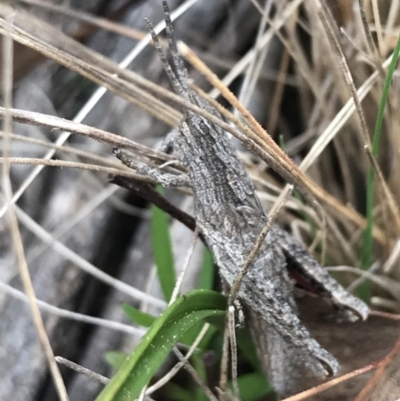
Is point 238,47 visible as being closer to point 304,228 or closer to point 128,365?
point 304,228

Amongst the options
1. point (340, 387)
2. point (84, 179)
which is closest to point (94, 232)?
point (84, 179)

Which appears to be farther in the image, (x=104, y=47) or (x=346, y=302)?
(x=104, y=47)

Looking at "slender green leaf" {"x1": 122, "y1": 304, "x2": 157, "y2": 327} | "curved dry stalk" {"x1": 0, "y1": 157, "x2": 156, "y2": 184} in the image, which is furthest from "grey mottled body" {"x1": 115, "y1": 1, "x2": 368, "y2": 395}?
"slender green leaf" {"x1": 122, "y1": 304, "x2": 157, "y2": 327}

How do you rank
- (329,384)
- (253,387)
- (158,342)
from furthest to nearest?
(253,387) → (329,384) → (158,342)

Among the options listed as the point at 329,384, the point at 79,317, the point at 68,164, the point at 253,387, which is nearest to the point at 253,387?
the point at 253,387

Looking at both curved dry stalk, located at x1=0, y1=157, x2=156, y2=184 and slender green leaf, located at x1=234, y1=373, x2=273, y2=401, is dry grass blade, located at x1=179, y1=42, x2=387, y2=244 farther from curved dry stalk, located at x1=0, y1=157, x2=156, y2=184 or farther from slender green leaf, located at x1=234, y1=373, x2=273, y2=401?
slender green leaf, located at x1=234, y1=373, x2=273, y2=401

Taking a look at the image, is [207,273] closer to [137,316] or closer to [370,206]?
[137,316]
